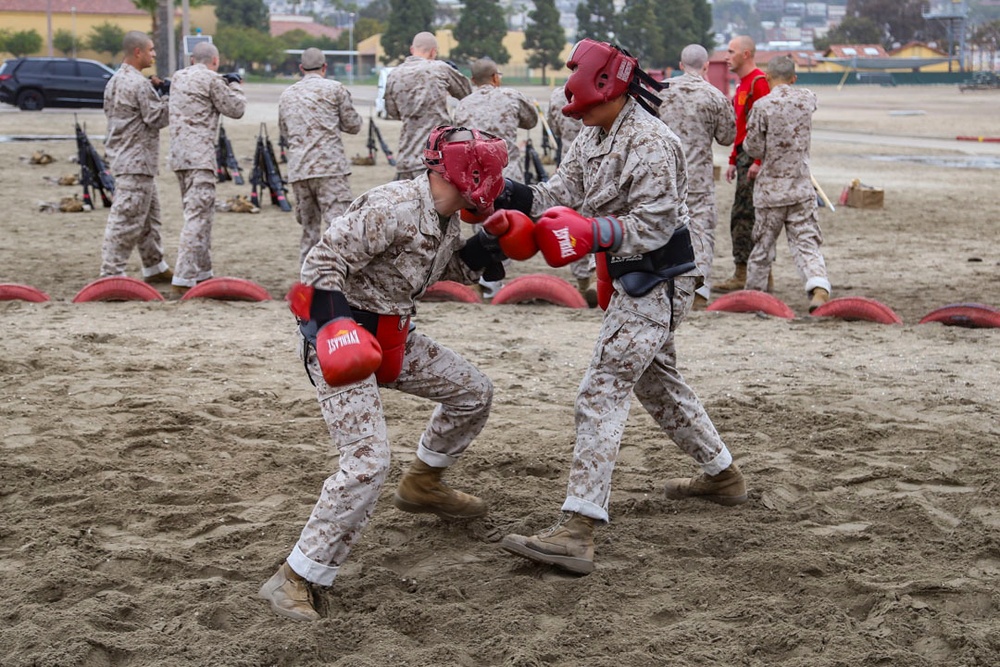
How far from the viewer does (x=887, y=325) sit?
8.81 m


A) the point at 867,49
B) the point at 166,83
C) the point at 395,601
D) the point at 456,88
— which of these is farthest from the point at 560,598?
the point at 867,49

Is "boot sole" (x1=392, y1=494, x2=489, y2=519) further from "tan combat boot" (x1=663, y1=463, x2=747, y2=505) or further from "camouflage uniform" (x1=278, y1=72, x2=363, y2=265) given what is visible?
"camouflage uniform" (x1=278, y1=72, x2=363, y2=265)

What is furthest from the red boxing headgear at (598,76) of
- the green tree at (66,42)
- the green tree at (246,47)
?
the green tree at (66,42)

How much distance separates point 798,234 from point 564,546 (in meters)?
5.99

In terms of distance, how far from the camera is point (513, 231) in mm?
4262

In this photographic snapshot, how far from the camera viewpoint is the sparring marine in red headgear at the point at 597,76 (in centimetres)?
452

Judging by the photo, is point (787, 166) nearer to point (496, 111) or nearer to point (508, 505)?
point (496, 111)

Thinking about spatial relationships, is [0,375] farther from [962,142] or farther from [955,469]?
[962,142]

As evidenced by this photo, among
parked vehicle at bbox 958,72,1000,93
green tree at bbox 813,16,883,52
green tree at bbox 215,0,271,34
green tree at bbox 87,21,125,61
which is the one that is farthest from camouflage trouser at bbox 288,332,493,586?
green tree at bbox 813,16,883,52

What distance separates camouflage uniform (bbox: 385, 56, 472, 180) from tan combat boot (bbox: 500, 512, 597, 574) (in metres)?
6.24

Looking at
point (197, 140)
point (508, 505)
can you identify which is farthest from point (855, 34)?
point (508, 505)

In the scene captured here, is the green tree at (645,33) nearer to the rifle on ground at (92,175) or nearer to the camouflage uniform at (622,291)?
the rifle on ground at (92,175)

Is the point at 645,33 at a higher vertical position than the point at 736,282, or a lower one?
higher

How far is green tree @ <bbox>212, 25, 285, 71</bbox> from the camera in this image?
8638 centimetres
